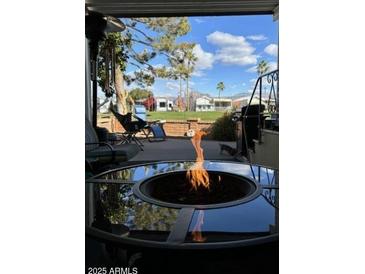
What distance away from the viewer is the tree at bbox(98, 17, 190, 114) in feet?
6.66

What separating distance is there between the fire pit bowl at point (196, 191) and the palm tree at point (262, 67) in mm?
737

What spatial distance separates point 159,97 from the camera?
2.10m

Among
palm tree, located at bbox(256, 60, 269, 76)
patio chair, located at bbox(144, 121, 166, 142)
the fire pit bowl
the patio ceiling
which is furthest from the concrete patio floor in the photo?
the patio ceiling

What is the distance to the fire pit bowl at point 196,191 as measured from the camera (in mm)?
2061

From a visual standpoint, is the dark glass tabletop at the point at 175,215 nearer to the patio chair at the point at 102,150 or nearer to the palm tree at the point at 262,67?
the patio chair at the point at 102,150

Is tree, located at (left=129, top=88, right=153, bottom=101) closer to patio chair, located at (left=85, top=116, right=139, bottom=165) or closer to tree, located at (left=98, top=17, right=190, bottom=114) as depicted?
tree, located at (left=98, top=17, right=190, bottom=114)

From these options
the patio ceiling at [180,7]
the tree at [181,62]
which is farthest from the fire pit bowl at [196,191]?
the patio ceiling at [180,7]

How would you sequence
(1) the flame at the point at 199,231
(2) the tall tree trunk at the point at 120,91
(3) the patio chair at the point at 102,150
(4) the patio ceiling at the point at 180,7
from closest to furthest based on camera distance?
(1) the flame at the point at 199,231, (4) the patio ceiling at the point at 180,7, (3) the patio chair at the point at 102,150, (2) the tall tree trunk at the point at 120,91
